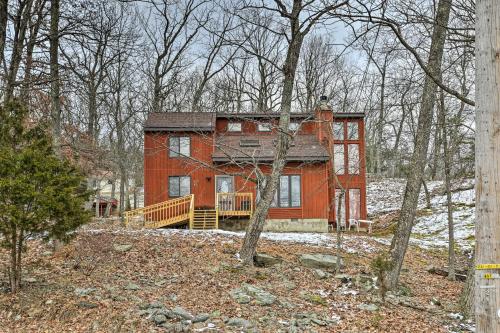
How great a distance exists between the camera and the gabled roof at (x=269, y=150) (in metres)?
18.7

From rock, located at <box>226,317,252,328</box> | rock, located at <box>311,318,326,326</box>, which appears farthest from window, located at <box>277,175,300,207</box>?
rock, located at <box>226,317,252,328</box>

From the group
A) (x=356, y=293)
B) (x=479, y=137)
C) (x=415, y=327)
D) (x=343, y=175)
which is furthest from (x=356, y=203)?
(x=479, y=137)

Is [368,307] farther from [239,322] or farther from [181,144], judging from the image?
[181,144]

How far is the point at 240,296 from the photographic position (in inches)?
301

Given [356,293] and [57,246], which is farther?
[57,246]

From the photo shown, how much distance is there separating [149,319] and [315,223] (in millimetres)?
13535

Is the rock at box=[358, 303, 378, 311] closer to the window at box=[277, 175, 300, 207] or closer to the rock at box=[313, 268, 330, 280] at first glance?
the rock at box=[313, 268, 330, 280]

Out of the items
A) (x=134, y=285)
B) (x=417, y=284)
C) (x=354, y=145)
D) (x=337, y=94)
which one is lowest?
(x=417, y=284)

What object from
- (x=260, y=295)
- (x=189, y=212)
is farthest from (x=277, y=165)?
(x=189, y=212)

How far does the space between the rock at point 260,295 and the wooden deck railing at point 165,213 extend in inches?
369

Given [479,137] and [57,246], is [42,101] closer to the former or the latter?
[57,246]

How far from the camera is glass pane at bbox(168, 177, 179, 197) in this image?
19.6 metres

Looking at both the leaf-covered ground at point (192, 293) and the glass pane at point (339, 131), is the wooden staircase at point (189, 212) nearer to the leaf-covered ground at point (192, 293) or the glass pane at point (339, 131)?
the leaf-covered ground at point (192, 293)

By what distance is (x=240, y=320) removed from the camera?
645 centimetres
